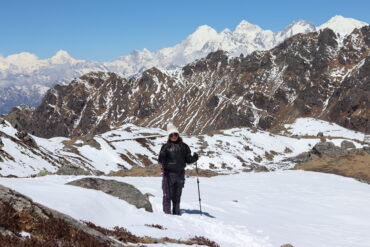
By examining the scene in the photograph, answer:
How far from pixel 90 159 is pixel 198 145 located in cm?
4384

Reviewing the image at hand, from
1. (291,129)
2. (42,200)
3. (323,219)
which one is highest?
(291,129)

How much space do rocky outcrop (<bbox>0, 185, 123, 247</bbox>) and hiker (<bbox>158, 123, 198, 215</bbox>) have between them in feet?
23.6

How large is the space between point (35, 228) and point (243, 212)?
14501 mm

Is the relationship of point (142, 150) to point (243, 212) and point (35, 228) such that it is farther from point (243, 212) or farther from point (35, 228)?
point (35, 228)

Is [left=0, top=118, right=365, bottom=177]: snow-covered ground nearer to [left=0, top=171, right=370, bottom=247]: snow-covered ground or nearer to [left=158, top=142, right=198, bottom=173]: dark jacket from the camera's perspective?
[left=0, top=171, right=370, bottom=247]: snow-covered ground

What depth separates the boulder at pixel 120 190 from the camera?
16531 mm

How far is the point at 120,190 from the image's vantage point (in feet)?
56.2

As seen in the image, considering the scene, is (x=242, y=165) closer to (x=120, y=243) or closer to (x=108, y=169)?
(x=108, y=169)

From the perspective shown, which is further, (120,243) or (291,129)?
(291,129)

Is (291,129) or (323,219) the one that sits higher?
(291,129)

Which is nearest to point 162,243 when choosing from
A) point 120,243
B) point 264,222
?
point 120,243

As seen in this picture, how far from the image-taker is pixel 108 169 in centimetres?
8381

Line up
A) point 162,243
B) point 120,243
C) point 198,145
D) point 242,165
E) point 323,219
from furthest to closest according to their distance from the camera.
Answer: point 198,145 → point 242,165 → point 323,219 → point 162,243 → point 120,243

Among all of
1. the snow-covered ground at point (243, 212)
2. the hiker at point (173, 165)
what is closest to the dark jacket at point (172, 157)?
the hiker at point (173, 165)
